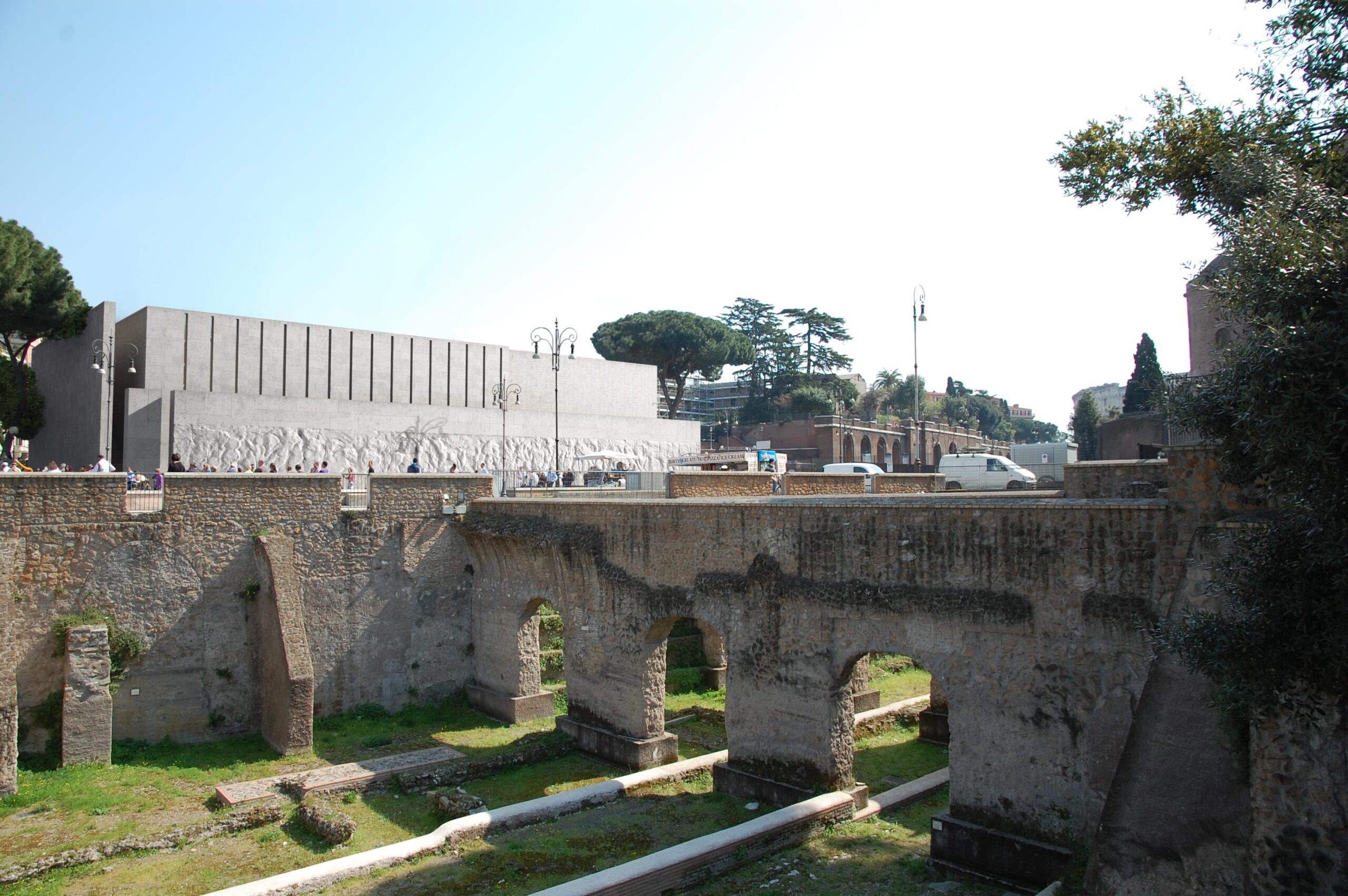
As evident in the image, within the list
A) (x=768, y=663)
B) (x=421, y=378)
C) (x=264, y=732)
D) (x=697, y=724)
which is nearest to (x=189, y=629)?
(x=264, y=732)

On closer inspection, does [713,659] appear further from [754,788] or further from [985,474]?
[985,474]

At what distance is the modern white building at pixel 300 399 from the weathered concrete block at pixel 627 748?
1514cm

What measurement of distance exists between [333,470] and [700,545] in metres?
21.7

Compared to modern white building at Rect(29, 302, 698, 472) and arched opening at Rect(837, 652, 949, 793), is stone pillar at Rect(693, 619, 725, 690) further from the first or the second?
modern white building at Rect(29, 302, 698, 472)

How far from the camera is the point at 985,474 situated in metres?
28.8

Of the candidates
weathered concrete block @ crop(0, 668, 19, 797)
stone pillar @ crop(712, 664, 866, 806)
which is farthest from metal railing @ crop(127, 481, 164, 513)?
stone pillar @ crop(712, 664, 866, 806)

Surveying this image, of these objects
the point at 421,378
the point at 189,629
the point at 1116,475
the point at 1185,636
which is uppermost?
the point at 421,378

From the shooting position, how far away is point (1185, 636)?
6477mm

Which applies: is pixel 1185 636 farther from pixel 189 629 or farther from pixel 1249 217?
pixel 189 629

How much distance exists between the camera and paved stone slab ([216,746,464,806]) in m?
11.8

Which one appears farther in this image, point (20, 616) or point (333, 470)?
point (333, 470)

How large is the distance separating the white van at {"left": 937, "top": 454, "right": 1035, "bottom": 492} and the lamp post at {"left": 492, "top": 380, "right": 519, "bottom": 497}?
54.8 ft

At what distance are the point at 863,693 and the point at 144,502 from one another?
43.7 feet

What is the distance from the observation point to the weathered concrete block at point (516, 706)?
15859 millimetres
